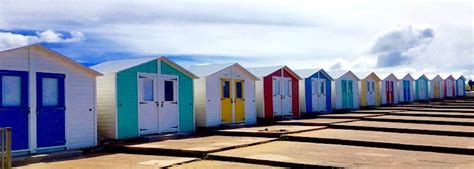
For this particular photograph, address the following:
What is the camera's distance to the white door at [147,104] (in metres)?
15.0

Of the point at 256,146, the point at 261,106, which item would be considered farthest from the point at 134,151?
the point at 261,106

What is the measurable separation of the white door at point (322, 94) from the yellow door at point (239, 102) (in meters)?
7.86

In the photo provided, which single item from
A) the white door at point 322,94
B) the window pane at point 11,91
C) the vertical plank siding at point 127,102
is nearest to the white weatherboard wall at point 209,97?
the vertical plank siding at point 127,102

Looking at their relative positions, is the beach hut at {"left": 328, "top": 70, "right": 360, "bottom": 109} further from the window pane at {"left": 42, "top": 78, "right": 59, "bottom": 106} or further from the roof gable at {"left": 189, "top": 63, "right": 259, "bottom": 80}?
the window pane at {"left": 42, "top": 78, "right": 59, "bottom": 106}

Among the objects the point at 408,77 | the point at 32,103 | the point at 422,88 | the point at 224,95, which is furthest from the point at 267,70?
the point at 422,88

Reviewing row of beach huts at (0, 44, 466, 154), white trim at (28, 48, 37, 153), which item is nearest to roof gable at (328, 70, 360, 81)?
row of beach huts at (0, 44, 466, 154)

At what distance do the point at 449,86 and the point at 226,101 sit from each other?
33.8m

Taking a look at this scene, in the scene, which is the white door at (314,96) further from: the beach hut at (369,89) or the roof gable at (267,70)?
the beach hut at (369,89)

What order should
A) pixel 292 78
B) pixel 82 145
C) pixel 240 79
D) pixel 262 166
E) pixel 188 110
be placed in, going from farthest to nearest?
pixel 292 78
pixel 240 79
pixel 188 110
pixel 82 145
pixel 262 166

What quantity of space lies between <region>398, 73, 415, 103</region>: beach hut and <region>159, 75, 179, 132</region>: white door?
25.1 metres

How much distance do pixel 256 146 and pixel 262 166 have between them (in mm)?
2891

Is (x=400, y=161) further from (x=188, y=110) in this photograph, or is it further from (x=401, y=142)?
(x=188, y=110)

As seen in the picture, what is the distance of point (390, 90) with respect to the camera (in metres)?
35.7

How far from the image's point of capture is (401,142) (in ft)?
40.8
